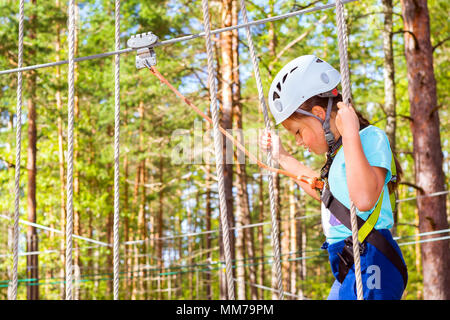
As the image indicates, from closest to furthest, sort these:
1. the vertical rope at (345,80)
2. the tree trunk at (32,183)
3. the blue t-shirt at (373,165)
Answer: the vertical rope at (345,80), the blue t-shirt at (373,165), the tree trunk at (32,183)

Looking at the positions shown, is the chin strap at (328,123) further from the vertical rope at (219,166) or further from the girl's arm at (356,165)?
the vertical rope at (219,166)

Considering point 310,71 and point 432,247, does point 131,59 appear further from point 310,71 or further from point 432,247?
point 310,71

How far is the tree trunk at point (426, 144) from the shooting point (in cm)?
506

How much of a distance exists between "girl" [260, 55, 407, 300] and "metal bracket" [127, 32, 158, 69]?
1.54 feet

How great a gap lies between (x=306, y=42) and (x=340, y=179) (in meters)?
11.1

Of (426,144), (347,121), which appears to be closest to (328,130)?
(347,121)

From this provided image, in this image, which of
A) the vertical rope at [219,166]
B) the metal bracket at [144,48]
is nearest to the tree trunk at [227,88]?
the metal bracket at [144,48]

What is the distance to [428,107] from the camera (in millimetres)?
5125

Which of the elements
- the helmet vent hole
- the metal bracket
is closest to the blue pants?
the helmet vent hole

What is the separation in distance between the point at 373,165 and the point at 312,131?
311 mm

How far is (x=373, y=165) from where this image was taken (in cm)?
148

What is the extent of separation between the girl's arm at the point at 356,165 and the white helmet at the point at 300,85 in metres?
0.30
